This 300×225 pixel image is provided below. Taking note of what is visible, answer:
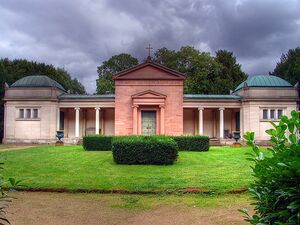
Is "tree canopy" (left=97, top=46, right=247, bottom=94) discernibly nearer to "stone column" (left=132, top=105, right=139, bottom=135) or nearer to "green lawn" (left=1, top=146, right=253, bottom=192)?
"stone column" (left=132, top=105, right=139, bottom=135)

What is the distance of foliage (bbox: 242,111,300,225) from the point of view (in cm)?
264

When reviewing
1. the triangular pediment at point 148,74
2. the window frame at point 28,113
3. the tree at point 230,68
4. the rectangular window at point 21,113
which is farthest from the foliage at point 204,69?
the rectangular window at point 21,113

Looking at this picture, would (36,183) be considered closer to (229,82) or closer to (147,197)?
(147,197)

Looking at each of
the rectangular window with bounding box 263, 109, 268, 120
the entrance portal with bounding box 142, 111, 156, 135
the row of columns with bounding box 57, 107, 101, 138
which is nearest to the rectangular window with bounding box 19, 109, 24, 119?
the row of columns with bounding box 57, 107, 101, 138

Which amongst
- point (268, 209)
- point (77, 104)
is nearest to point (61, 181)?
point (268, 209)

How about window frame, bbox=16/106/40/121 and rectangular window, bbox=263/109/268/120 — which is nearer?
rectangular window, bbox=263/109/268/120

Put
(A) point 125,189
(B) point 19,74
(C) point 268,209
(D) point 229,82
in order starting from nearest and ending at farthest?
(C) point 268,209
(A) point 125,189
(B) point 19,74
(D) point 229,82

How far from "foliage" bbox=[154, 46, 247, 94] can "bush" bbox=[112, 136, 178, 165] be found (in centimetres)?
3555

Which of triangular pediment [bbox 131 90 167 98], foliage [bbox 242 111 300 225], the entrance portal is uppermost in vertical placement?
triangular pediment [bbox 131 90 167 98]

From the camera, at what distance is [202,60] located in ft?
174

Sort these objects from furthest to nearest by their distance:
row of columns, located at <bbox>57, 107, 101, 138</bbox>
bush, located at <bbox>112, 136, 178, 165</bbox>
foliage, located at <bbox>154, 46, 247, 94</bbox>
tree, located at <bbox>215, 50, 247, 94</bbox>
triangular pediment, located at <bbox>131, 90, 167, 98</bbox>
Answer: tree, located at <bbox>215, 50, 247, 94</bbox> → foliage, located at <bbox>154, 46, 247, 94</bbox> → row of columns, located at <bbox>57, 107, 101, 138</bbox> → triangular pediment, located at <bbox>131, 90, 167, 98</bbox> → bush, located at <bbox>112, 136, 178, 165</bbox>

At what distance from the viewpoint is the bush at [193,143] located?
75.7 ft

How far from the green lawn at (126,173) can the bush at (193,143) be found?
184 inches

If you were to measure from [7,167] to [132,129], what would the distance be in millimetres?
16869
